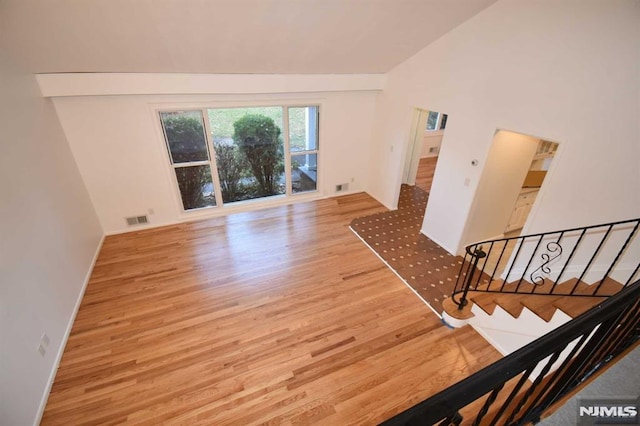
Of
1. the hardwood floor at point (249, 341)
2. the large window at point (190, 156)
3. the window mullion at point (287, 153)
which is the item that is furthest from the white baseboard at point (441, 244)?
the large window at point (190, 156)

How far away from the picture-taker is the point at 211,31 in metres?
3.45

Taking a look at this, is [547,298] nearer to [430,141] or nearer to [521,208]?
[521,208]

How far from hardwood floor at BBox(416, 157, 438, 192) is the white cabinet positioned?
224cm

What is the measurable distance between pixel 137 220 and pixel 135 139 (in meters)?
1.50

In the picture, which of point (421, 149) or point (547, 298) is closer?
point (547, 298)

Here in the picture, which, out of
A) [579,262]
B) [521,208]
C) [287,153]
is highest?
[287,153]

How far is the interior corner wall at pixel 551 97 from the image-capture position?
2645 millimetres

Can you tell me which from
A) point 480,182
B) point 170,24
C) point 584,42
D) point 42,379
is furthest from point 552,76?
point 42,379

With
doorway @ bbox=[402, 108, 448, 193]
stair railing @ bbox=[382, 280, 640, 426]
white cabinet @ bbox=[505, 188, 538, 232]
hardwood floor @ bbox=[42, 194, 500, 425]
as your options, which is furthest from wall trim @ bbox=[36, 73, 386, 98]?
stair railing @ bbox=[382, 280, 640, 426]

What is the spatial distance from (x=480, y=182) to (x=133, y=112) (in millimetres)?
5545

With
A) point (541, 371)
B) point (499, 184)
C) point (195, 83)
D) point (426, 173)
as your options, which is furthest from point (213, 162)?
point (426, 173)

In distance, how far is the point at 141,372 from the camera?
10.0ft

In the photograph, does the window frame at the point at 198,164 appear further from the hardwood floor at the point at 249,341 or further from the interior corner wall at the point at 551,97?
the interior corner wall at the point at 551,97

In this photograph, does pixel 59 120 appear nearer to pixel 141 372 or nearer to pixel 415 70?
pixel 141 372
